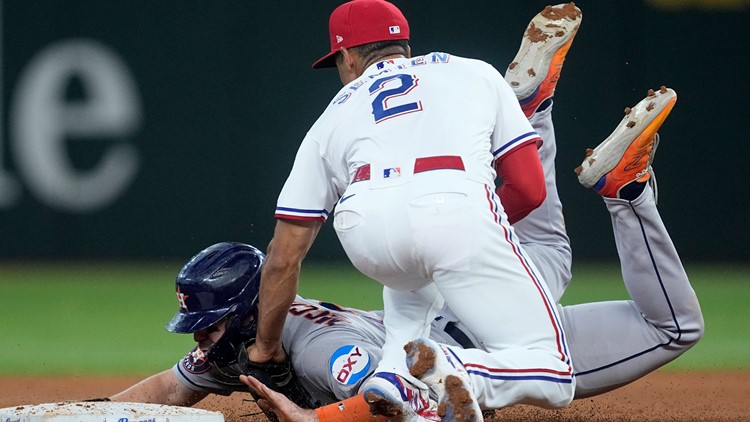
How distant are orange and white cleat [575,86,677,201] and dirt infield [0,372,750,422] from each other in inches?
39.2

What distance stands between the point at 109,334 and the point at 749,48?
524cm

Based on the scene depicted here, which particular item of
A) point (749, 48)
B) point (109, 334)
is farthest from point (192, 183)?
point (749, 48)

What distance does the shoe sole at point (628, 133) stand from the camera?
3.74 m

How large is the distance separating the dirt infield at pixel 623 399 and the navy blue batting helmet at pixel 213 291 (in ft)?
2.43

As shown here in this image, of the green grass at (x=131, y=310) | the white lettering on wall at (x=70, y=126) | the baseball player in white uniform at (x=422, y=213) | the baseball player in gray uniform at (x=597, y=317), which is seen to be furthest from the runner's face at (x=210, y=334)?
the white lettering on wall at (x=70, y=126)

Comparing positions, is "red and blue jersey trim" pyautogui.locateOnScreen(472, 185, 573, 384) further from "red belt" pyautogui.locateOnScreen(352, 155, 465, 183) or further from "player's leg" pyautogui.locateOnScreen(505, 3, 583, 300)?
"player's leg" pyautogui.locateOnScreen(505, 3, 583, 300)

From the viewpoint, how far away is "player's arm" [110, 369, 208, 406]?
12.3ft

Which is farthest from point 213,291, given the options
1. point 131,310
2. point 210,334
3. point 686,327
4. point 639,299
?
point 131,310

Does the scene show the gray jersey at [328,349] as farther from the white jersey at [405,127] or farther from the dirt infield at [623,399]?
the dirt infield at [623,399]

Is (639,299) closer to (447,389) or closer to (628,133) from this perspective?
(628,133)

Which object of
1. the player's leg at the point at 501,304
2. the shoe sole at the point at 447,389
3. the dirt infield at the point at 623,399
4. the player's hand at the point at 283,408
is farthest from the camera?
the dirt infield at the point at 623,399

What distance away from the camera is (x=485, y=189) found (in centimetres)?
314

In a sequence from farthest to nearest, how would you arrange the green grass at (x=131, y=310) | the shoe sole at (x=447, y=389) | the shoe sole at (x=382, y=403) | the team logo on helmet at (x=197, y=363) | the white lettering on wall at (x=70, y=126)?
the white lettering on wall at (x=70, y=126) < the green grass at (x=131, y=310) < the team logo on helmet at (x=197, y=363) < the shoe sole at (x=382, y=403) < the shoe sole at (x=447, y=389)

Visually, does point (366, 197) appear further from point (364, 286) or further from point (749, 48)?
point (749, 48)
